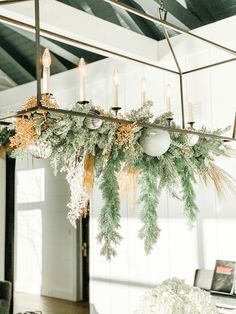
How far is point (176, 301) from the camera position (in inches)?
69.0

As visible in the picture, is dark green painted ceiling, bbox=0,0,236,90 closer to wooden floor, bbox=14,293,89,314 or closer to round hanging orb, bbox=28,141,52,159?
round hanging orb, bbox=28,141,52,159

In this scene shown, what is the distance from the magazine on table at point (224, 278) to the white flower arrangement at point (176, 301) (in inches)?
86.8

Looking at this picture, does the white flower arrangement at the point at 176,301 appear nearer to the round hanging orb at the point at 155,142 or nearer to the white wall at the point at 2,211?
the round hanging orb at the point at 155,142

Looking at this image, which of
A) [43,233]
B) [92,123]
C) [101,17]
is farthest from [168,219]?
[43,233]

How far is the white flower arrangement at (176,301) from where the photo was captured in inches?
68.8

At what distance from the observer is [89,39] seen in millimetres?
4176

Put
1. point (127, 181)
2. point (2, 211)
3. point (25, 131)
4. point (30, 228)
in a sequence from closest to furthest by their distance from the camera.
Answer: point (25, 131), point (127, 181), point (2, 211), point (30, 228)

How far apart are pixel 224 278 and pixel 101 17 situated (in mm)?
2890

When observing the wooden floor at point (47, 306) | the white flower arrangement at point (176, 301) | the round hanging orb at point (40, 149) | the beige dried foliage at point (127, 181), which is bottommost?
the wooden floor at point (47, 306)

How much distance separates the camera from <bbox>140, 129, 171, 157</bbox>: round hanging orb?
2.09 meters

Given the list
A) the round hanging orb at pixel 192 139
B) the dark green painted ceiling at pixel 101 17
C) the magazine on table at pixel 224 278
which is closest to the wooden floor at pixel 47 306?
the dark green painted ceiling at pixel 101 17

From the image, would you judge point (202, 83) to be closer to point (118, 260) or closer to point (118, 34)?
point (118, 34)

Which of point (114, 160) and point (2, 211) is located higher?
point (114, 160)

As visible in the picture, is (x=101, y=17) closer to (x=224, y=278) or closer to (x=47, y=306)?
(x=224, y=278)
